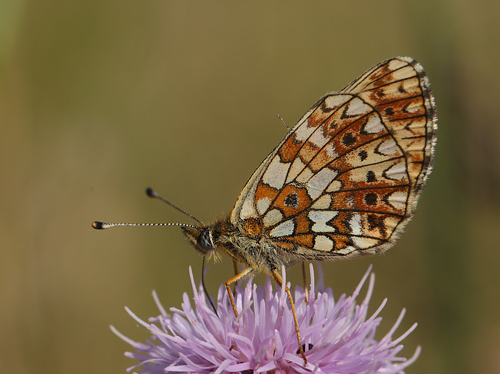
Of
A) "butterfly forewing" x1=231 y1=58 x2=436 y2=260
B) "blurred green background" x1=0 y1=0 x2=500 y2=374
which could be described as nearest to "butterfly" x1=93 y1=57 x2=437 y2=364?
"butterfly forewing" x1=231 y1=58 x2=436 y2=260

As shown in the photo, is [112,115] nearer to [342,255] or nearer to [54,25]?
[54,25]

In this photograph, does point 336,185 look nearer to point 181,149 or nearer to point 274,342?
point 274,342

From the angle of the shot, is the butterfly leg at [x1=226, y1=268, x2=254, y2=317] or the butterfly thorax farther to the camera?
the butterfly thorax

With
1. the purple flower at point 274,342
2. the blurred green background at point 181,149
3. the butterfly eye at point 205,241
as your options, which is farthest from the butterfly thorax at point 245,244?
the blurred green background at point 181,149

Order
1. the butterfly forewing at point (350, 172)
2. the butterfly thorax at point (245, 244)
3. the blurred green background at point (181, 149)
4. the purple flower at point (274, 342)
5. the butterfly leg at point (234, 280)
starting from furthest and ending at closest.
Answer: the blurred green background at point (181, 149)
the butterfly thorax at point (245, 244)
the butterfly forewing at point (350, 172)
the butterfly leg at point (234, 280)
the purple flower at point (274, 342)

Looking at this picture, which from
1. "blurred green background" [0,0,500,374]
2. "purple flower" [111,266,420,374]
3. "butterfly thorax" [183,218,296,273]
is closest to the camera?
"purple flower" [111,266,420,374]

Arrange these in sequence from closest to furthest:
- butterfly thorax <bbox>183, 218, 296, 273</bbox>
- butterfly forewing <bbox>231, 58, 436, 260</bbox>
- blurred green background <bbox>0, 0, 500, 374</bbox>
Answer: butterfly forewing <bbox>231, 58, 436, 260</bbox>, butterfly thorax <bbox>183, 218, 296, 273</bbox>, blurred green background <bbox>0, 0, 500, 374</bbox>

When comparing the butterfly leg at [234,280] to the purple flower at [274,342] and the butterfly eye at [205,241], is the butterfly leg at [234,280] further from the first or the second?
the butterfly eye at [205,241]

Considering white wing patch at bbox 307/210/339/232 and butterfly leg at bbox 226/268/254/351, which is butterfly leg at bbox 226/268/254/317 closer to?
butterfly leg at bbox 226/268/254/351

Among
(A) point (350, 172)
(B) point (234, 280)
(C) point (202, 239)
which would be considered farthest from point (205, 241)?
(A) point (350, 172)
